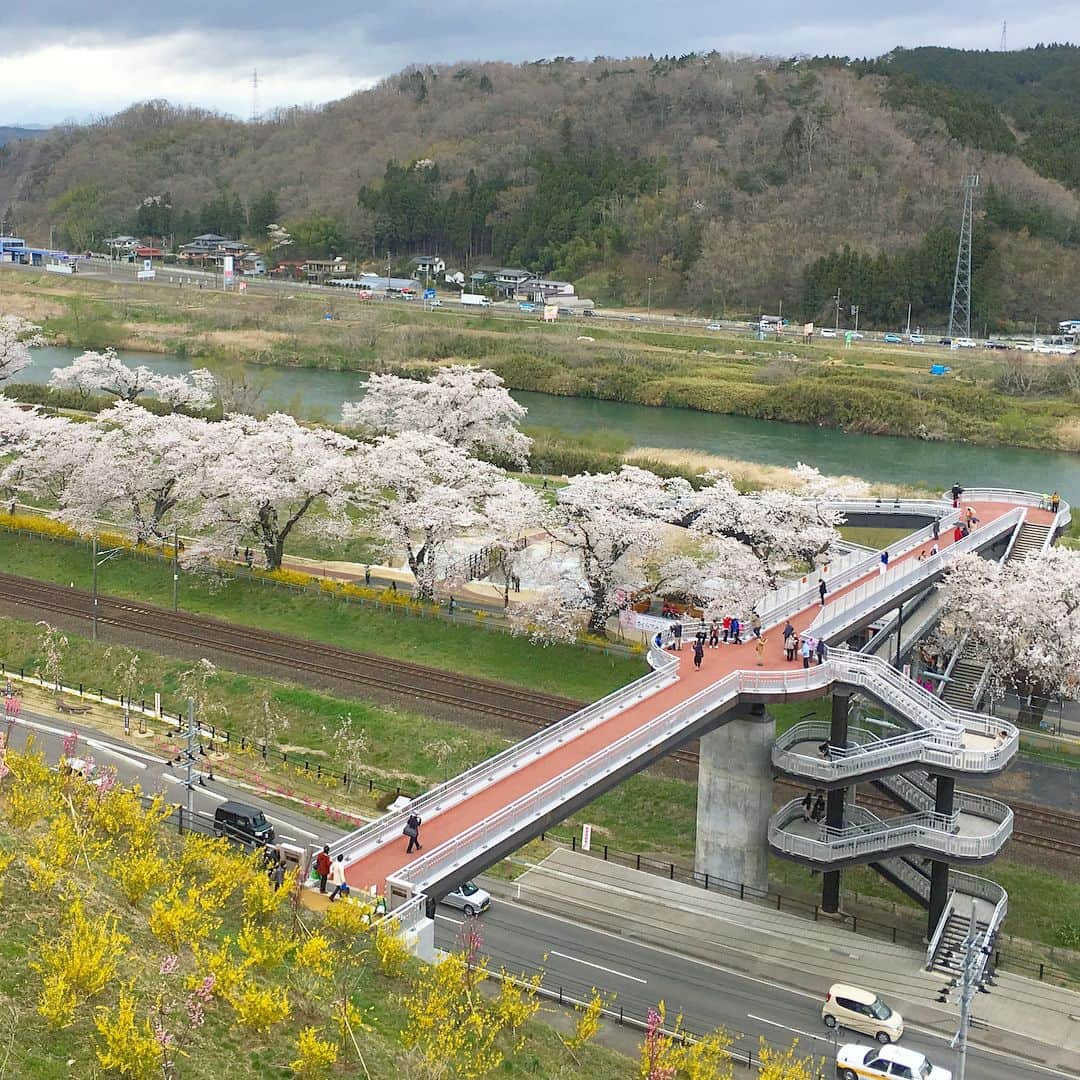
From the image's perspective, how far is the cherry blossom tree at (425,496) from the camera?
44188 mm

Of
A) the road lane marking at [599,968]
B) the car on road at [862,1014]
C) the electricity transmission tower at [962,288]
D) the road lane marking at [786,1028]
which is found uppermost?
the electricity transmission tower at [962,288]

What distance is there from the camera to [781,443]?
3187 inches

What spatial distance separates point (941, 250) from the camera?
388ft

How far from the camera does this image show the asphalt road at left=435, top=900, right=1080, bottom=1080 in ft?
74.2

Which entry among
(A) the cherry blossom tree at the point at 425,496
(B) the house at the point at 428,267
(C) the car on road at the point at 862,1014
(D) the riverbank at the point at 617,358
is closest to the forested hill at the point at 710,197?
(B) the house at the point at 428,267

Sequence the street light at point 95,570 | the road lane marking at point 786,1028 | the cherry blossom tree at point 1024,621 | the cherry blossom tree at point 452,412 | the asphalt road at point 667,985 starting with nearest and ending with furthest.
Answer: the asphalt road at point 667,985
the road lane marking at point 786,1028
the cherry blossom tree at point 1024,621
the street light at point 95,570
the cherry blossom tree at point 452,412

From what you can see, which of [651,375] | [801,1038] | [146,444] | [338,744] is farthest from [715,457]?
[801,1038]

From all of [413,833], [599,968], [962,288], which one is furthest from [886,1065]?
[962,288]

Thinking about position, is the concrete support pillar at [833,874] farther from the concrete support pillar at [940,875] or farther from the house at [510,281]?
the house at [510,281]

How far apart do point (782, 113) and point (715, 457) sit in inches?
3892

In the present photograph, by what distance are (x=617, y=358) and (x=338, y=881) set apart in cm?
8555

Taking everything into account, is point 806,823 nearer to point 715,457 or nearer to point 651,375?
point 715,457

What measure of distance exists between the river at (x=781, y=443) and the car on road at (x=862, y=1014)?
4983cm

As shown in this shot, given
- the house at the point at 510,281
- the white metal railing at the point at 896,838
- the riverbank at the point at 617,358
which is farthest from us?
the house at the point at 510,281
